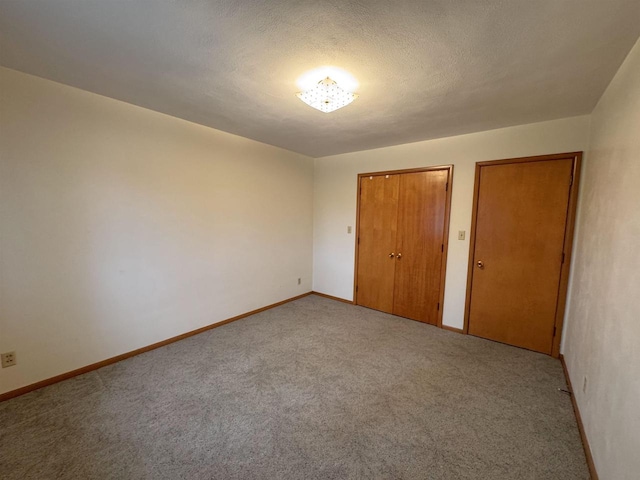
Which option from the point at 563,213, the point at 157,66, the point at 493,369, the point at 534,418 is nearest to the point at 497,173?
the point at 563,213

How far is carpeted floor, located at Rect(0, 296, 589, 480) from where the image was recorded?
1.48 metres

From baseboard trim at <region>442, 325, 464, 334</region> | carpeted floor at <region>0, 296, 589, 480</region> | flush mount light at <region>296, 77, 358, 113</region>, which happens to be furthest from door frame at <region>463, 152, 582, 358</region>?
flush mount light at <region>296, 77, 358, 113</region>

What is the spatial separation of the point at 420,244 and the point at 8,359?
408 centimetres

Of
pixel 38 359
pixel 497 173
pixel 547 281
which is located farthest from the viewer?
pixel 497 173

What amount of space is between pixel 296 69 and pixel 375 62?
20.6 inches

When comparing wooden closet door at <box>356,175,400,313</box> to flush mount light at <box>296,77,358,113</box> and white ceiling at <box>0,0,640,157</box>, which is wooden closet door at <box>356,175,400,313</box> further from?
flush mount light at <box>296,77,358,113</box>

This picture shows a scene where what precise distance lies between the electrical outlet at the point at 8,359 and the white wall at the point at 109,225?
0.12 feet

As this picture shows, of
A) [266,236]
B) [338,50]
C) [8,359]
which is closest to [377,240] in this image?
[266,236]

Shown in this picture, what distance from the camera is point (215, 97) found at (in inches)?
86.6

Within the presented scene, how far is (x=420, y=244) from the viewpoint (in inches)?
137

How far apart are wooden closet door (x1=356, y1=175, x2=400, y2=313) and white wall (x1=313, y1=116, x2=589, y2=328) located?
0.17 metres

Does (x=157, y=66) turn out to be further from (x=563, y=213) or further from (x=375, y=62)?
(x=563, y=213)

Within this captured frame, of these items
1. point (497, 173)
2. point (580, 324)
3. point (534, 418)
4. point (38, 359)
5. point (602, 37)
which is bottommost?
point (534, 418)

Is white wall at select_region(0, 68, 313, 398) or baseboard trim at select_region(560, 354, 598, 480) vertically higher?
white wall at select_region(0, 68, 313, 398)
